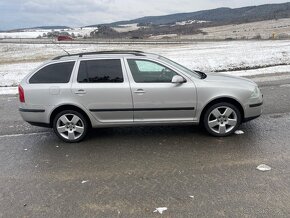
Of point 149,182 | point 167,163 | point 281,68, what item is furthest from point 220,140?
point 281,68

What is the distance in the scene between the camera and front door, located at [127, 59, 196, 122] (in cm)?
604

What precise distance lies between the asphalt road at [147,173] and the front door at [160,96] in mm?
458

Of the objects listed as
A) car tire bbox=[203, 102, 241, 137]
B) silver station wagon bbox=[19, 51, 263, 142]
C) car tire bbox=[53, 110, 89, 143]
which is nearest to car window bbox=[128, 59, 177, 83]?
silver station wagon bbox=[19, 51, 263, 142]

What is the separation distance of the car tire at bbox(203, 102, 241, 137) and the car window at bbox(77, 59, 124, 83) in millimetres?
1723

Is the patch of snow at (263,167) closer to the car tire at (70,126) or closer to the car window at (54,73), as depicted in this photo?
the car tire at (70,126)

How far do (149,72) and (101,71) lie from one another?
0.89 meters

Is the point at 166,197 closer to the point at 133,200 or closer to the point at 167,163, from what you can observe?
the point at 133,200

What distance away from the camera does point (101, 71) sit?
6227 mm

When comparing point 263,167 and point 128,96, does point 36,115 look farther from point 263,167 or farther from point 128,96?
point 263,167

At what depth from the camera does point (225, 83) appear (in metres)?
6.13

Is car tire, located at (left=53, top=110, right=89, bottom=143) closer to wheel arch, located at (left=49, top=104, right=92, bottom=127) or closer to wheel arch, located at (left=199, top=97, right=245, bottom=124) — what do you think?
wheel arch, located at (left=49, top=104, right=92, bottom=127)

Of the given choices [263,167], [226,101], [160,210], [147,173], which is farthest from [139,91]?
[160,210]

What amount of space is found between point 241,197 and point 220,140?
2.03m

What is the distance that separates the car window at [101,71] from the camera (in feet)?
20.2
